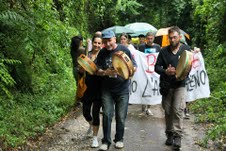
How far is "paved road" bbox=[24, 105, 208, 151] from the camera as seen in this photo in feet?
22.5

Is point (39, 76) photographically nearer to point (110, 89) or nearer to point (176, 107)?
point (110, 89)

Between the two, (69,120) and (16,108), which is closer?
(16,108)

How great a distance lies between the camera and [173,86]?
21.5ft

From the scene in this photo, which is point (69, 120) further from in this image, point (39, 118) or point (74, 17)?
point (74, 17)

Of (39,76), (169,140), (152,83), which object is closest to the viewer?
(169,140)

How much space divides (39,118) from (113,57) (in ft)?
9.75

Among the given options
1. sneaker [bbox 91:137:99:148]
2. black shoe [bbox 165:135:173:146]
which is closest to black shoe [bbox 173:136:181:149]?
black shoe [bbox 165:135:173:146]

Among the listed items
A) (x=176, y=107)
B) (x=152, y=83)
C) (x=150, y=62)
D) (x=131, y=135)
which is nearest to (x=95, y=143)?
(x=131, y=135)

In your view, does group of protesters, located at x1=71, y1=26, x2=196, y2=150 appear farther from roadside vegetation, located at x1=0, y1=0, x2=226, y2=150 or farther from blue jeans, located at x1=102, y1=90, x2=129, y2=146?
roadside vegetation, located at x1=0, y1=0, x2=226, y2=150

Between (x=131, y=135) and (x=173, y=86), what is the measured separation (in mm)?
1700

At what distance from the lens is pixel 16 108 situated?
8234 mm

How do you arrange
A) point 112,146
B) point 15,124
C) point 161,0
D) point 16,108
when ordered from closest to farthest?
point 112,146 → point 15,124 → point 16,108 → point 161,0

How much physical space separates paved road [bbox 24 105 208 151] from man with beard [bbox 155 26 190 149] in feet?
1.45

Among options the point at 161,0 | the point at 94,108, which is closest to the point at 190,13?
the point at 161,0
